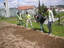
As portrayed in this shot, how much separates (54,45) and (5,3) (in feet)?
94.3

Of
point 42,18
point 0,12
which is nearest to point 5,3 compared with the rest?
point 0,12

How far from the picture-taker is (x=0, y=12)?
1550 inches

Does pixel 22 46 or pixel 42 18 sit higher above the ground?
pixel 42 18

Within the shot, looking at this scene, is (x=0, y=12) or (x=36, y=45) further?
(x=0, y=12)

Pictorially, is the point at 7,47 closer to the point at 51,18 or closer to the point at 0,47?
the point at 0,47

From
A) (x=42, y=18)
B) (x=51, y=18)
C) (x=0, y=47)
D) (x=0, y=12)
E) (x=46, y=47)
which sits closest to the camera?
(x=46, y=47)

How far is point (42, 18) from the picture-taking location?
28.3 ft

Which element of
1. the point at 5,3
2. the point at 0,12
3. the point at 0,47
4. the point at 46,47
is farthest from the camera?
the point at 0,12

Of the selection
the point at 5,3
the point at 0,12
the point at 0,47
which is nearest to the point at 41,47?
the point at 0,47

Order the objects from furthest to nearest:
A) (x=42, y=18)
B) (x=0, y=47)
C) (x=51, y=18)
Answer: (x=42, y=18)
(x=51, y=18)
(x=0, y=47)

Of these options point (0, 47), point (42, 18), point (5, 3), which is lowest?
point (0, 47)

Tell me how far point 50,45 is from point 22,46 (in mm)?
1517

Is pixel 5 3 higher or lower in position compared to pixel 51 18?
higher

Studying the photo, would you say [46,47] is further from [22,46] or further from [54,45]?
[22,46]
